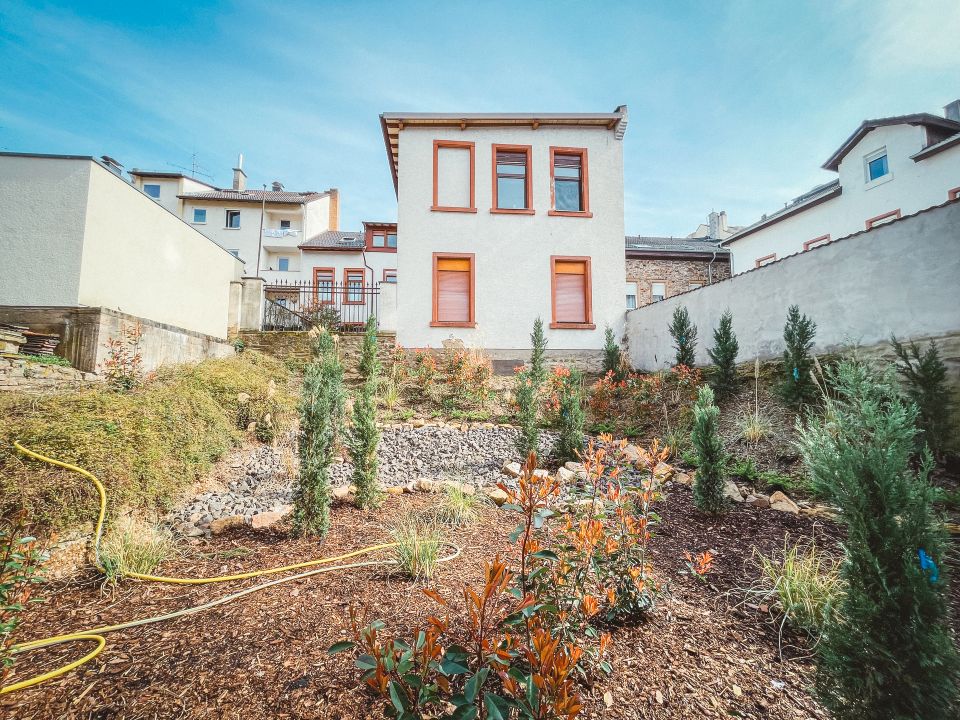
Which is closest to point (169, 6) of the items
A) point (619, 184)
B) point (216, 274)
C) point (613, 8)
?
point (216, 274)

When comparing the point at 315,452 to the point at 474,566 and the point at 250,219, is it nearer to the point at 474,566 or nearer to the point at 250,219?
the point at 474,566

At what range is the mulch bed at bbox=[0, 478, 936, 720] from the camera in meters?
1.56

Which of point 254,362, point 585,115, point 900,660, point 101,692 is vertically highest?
point 585,115

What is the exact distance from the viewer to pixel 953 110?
40.0 ft

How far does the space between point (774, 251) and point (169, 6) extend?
1831cm

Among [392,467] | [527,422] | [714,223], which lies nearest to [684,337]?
[527,422]

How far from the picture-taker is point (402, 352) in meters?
9.49

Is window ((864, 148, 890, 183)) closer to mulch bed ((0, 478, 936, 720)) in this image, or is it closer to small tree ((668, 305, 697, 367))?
small tree ((668, 305, 697, 367))

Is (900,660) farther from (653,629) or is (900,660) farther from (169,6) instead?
(169,6)

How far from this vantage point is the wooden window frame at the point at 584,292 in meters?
10.4

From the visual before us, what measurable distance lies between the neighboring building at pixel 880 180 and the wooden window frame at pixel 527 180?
722 cm

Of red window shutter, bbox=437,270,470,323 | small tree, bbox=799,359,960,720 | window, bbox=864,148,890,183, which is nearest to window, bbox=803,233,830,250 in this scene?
window, bbox=864,148,890,183

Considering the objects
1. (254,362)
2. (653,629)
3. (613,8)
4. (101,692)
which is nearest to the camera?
(101,692)

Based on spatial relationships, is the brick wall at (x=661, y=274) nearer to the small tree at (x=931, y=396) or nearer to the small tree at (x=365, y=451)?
the small tree at (x=931, y=396)
